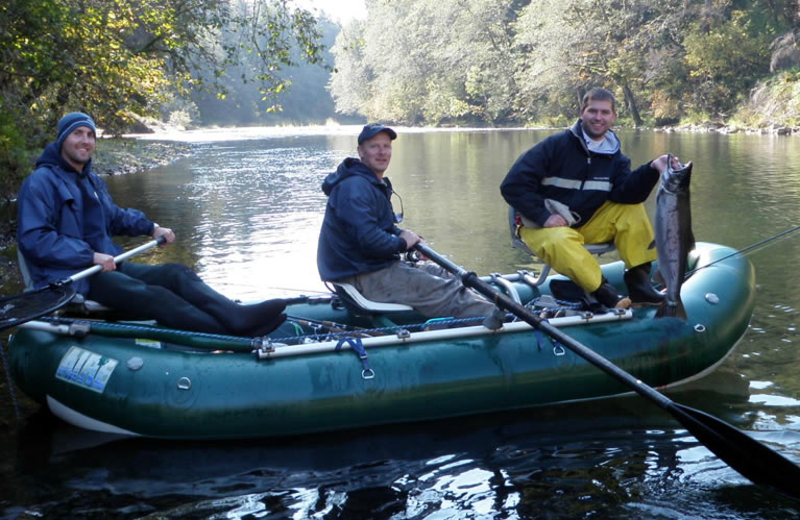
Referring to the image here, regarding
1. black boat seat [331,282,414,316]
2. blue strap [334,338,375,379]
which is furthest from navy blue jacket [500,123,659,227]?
blue strap [334,338,375,379]

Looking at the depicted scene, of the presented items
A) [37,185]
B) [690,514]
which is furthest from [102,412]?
[690,514]

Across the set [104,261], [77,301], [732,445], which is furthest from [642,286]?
[77,301]

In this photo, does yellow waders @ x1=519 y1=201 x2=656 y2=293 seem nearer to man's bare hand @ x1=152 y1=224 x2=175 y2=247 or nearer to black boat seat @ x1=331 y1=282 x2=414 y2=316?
black boat seat @ x1=331 y1=282 x2=414 y2=316

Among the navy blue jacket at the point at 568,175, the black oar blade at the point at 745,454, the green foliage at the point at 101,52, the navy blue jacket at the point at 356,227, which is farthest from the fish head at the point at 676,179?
the green foliage at the point at 101,52

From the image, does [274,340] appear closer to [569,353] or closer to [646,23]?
[569,353]

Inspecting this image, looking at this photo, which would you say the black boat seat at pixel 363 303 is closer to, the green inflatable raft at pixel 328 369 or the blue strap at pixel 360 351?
the green inflatable raft at pixel 328 369

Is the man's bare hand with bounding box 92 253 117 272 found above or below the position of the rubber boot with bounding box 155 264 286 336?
above

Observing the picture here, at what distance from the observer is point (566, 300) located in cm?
569

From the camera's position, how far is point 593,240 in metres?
5.51

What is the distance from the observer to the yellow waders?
16.8 feet

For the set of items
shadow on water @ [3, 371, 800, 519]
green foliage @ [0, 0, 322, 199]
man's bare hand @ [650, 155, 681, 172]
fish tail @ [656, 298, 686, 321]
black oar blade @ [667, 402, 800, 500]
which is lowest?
shadow on water @ [3, 371, 800, 519]

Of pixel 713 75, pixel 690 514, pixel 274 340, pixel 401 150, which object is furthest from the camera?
pixel 713 75

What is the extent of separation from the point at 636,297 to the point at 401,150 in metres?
25.5

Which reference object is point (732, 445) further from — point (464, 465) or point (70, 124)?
point (70, 124)
